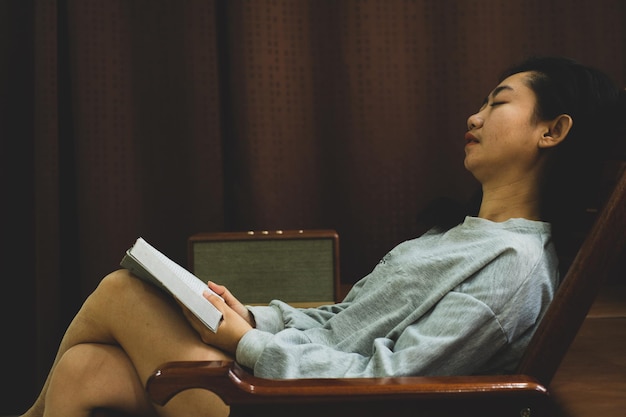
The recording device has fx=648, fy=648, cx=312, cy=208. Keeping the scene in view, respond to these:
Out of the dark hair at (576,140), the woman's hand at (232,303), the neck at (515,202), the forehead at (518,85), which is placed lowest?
the woman's hand at (232,303)

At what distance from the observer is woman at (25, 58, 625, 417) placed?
93 cm

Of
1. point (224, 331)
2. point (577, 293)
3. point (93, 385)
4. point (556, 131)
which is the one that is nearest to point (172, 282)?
point (224, 331)

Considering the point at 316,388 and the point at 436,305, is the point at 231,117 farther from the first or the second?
the point at 316,388

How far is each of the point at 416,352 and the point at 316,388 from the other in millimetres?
195

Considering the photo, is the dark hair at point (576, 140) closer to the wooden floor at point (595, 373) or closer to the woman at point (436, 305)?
the woman at point (436, 305)

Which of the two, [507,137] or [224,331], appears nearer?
Answer: [224,331]

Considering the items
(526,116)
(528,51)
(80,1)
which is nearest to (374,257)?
(528,51)

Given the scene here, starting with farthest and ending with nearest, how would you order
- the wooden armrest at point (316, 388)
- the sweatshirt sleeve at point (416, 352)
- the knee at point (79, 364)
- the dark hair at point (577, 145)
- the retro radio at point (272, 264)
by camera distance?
the retro radio at point (272, 264)
the dark hair at point (577, 145)
the knee at point (79, 364)
the sweatshirt sleeve at point (416, 352)
the wooden armrest at point (316, 388)

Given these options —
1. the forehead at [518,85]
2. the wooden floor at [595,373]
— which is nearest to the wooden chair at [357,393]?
the wooden floor at [595,373]

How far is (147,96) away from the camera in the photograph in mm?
1971

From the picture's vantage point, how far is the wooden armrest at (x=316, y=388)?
0.75 metres

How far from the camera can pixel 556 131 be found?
1.14 meters

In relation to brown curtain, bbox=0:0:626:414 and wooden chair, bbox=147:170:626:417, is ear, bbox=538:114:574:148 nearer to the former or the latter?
wooden chair, bbox=147:170:626:417

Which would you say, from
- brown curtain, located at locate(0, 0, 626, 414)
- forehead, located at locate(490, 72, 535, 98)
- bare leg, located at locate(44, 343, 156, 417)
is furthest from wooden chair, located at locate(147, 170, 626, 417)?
brown curtain, located at locate(0, 0, 626, 414)
